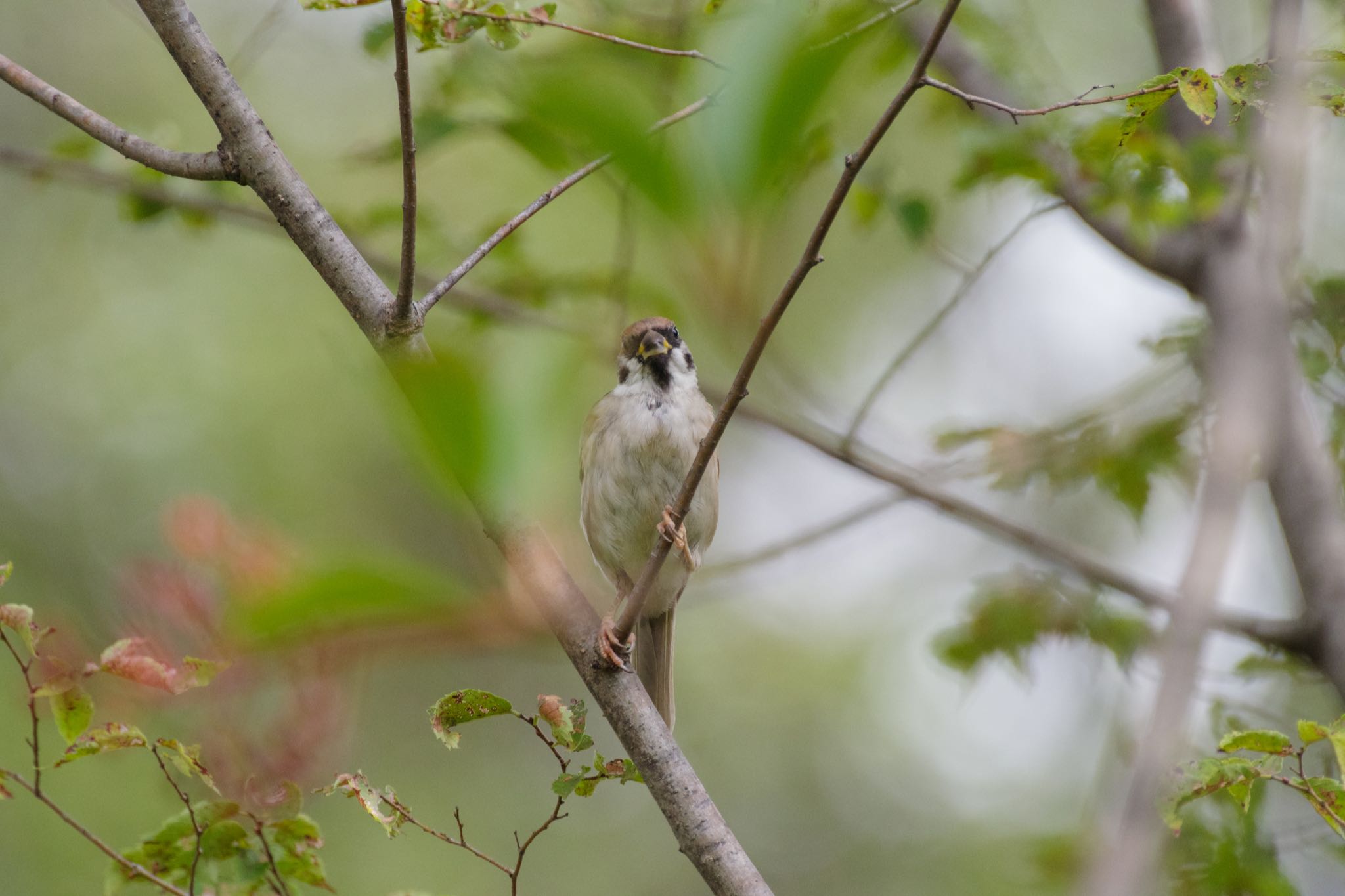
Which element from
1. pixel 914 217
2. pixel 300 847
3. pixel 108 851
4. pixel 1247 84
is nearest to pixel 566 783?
pixel 300 847

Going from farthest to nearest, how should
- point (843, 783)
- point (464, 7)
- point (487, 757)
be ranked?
1. point (843, 783)
2. point (487, 757)
3. point (464, 7)

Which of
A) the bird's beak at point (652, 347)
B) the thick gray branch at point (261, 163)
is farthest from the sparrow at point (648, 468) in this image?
the thick gray branch at point (261, 163)

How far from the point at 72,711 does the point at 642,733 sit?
1.01 m

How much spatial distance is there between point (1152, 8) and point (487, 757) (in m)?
7.69

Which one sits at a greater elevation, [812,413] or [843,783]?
[843,783]

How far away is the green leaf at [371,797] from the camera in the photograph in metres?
2.11

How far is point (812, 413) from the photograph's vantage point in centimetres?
367

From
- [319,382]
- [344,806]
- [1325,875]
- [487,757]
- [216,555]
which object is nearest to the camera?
[216,555]

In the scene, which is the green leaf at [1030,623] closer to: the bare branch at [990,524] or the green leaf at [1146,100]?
the bare branch at [990,524]

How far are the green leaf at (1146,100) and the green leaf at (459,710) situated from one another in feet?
5.07

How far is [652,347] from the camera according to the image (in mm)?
4211

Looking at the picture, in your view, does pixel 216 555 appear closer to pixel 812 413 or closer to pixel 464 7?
pixel 464 7

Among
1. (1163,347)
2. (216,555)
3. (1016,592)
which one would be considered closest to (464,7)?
(216,555)

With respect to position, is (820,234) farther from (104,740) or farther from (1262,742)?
(104,740)
